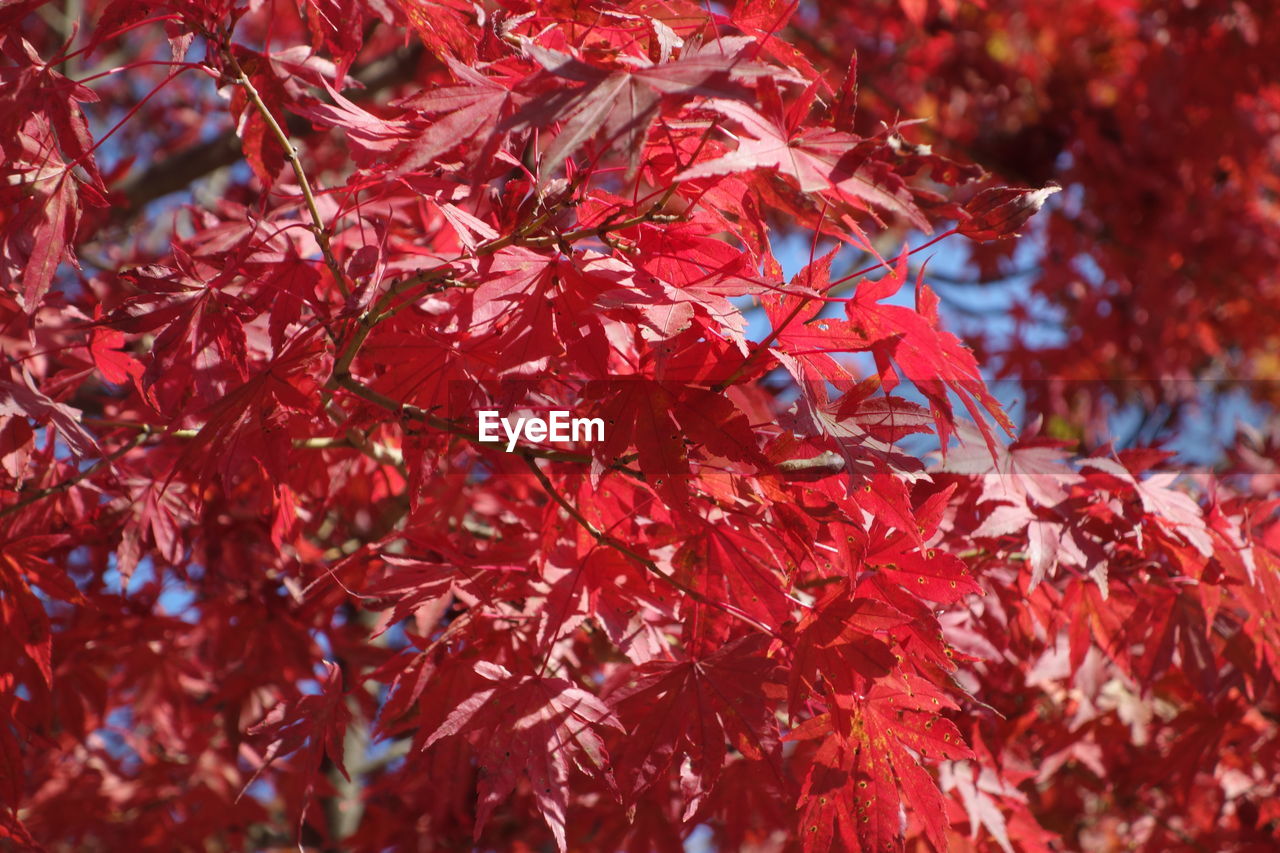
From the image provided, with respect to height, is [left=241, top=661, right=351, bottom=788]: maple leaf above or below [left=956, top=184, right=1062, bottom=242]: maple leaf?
below

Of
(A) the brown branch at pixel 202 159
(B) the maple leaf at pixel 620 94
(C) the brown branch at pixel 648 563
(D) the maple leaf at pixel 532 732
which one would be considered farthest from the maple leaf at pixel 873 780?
(A) the brown branch at pixel 202 159

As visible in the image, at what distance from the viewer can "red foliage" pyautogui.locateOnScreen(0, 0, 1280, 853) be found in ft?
3.26

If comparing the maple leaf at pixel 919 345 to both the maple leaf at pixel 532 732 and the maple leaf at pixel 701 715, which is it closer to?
the maple leaf at pixel 701 715

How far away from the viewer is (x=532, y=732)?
115 cm

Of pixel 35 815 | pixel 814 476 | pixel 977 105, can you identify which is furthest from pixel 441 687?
pixel 977 105

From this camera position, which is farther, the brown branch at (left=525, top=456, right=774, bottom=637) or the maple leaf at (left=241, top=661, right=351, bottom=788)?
the maple leaf at (left=241, top=661, right=351, bottom=788)

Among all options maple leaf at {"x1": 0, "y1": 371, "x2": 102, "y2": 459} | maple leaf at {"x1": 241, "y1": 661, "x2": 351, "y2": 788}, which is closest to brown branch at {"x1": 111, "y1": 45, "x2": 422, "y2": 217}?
maple leaf at {"x1": 0, "y1": 371, "x2": 102, "y2": 459}

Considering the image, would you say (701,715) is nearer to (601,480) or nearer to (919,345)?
(601,480)

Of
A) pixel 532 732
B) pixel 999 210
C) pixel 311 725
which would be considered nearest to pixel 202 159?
pixel 311 725

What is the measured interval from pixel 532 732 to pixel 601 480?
0.31 m

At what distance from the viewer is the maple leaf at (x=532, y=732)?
3.65 ft

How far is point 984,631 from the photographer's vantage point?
5.04 ft

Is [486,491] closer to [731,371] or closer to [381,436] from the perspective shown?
[381,436]

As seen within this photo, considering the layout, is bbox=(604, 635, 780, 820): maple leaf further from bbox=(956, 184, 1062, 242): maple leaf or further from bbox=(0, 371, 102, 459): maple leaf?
bbox=(0, 371, 102, 459): maple leaf
